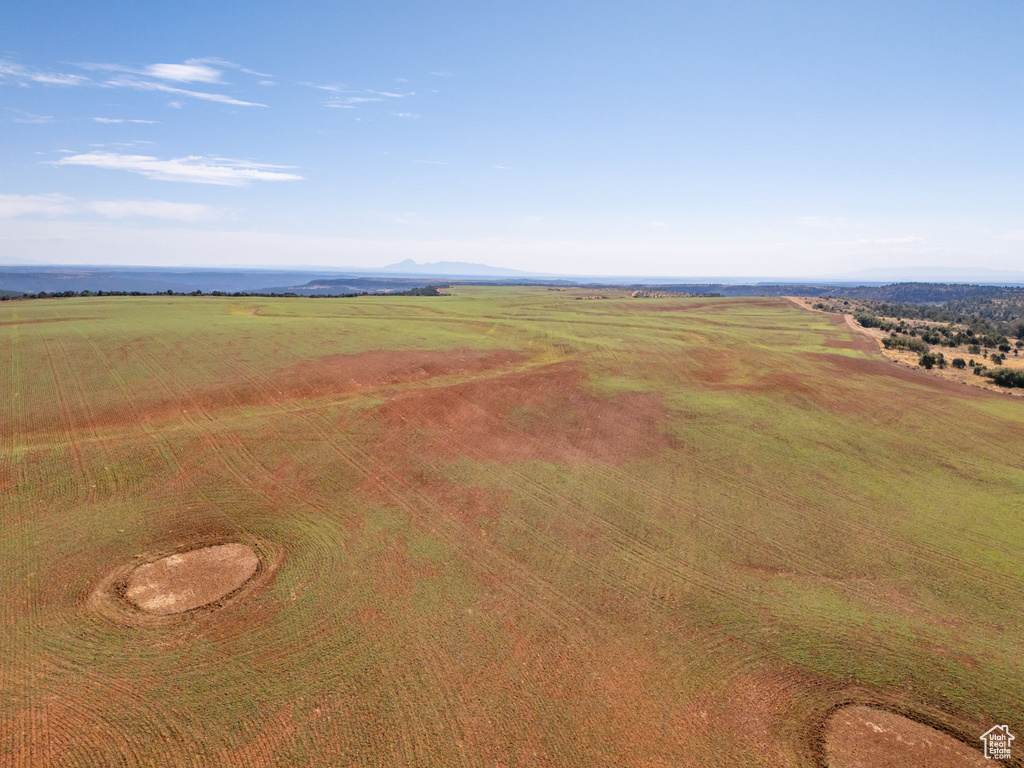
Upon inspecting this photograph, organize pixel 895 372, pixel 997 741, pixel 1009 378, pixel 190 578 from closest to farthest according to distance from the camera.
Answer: pixel 997 741
pixel 190 578
pixel 1009 378
pixel 895 372

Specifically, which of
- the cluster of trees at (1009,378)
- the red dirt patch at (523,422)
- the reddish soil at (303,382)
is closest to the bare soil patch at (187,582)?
the red dirt patch at (523,422)

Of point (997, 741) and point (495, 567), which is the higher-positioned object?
point (495, 567)

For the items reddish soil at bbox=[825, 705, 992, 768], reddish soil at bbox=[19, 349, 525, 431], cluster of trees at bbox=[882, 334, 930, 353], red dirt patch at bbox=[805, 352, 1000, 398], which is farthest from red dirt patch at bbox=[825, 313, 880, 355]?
reddish soil at bbox=[825, 705, 992, 768]

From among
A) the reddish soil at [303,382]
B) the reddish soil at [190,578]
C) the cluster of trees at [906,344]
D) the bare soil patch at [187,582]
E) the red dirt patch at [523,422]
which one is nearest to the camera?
the bare soil patch at [187,582]

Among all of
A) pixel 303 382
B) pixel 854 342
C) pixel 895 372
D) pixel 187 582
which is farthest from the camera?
pixel 854 342

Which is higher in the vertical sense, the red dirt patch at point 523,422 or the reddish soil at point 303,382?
the reddish soil at point 303,382

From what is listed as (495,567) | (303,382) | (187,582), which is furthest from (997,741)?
(303,382)

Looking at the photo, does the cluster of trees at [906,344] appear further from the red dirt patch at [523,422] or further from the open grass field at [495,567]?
the red dirt patch at [523,422]

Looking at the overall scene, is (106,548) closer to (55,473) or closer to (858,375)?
(55,473)

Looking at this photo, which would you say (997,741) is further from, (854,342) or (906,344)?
(854,342)
